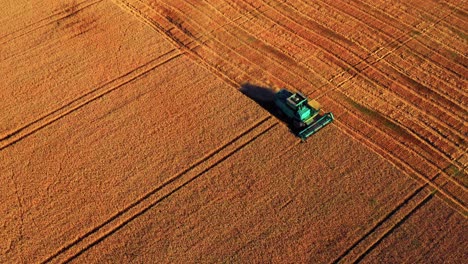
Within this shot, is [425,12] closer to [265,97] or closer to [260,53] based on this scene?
[260,53]

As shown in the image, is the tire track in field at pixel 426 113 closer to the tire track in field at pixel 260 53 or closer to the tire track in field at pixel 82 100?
the tire track in field at pixel 260 53

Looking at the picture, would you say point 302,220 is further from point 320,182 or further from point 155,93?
point 155,93

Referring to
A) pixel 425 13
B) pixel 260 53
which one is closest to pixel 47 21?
pixel 260 53

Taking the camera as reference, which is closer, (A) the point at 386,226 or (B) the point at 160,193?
(A) the point at 386,226

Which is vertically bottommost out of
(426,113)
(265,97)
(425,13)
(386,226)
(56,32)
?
(386,226)

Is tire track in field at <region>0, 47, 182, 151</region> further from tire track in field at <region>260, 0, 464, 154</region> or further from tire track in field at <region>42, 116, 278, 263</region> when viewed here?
tire track in field at <region>260, 0, 464, 154</region>

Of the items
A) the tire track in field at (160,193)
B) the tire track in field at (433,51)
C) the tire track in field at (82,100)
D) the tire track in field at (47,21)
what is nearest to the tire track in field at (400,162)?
the tire track in field at (160,193)

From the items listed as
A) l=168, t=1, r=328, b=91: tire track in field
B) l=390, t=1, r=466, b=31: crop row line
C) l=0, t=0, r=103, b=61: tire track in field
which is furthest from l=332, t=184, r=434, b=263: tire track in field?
l=0, t=0, r=103, b=61: tire track in field
